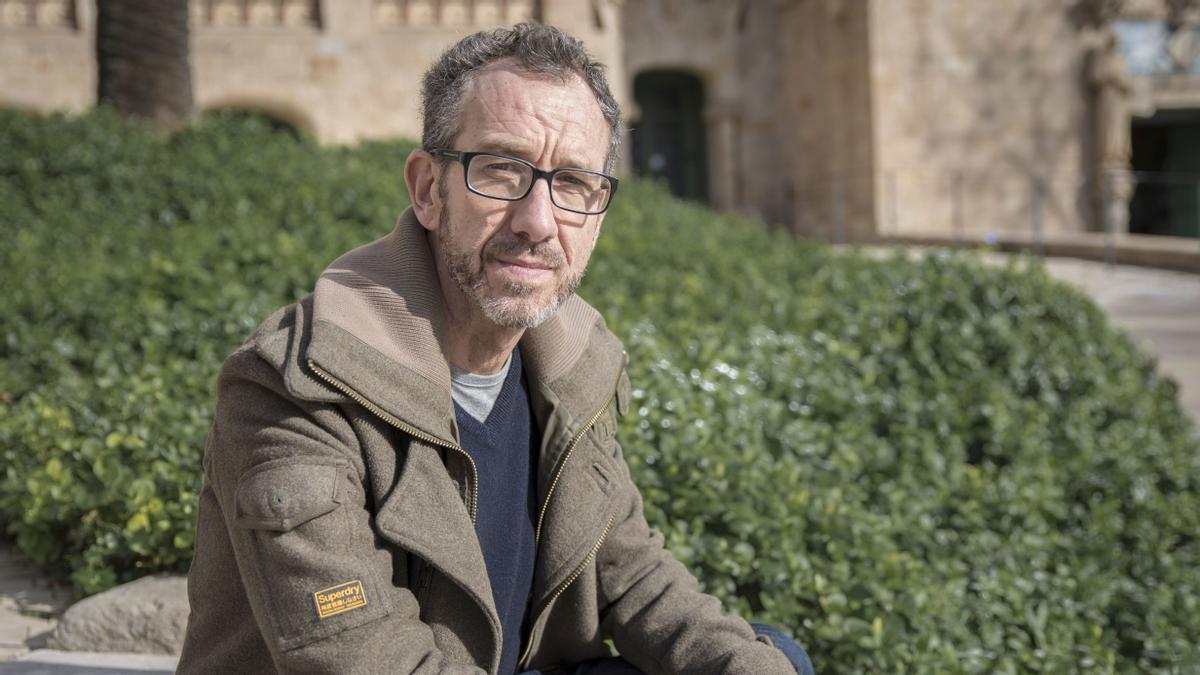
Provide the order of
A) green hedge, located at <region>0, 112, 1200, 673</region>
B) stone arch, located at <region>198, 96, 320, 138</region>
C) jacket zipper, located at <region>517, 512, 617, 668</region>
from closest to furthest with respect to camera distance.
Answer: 1. jacket zipper, located at <region>517, 512, 617, 668</region>
2. green hedge, located at <region>0, 112, 1200, 673</region>
3. stone arch, located at <region>198, 96, 320, 138</region>

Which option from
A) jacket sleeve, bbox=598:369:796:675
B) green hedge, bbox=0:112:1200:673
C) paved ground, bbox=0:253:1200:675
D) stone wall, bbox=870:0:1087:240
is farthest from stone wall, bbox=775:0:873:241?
jacket sleeve, bbox=598:369:796:675

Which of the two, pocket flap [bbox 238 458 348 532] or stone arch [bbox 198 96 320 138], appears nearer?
pocket flap [bbox 238 458 348 532]

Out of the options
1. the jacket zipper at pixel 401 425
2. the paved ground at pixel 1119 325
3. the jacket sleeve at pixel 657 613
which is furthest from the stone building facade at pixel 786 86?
the jacket zipper at pixel 401 425

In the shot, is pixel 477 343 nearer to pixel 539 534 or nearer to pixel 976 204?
pixel 539 534

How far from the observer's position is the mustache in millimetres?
1860

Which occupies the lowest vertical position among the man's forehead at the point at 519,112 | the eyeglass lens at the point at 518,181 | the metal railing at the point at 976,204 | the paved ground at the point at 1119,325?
the paved ground at the point at 1119,325

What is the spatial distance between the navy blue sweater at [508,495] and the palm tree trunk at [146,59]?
716cm

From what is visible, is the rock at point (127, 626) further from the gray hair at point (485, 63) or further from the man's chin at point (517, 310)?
the gray hair at point (485, 63)

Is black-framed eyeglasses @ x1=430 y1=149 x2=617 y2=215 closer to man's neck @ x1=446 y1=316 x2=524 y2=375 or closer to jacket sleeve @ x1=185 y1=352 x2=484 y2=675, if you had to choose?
man's neck @ x1=446 y1=316 x2=524 y2=375

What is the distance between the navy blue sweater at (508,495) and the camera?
193 centimetres

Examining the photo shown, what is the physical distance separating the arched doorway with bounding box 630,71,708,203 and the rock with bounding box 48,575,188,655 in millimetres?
17141

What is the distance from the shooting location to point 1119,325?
877cm

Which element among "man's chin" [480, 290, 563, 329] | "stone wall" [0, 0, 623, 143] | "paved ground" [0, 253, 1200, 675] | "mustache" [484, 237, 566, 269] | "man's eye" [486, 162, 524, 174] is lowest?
"paved ground" [0, 253, 1200, 675]

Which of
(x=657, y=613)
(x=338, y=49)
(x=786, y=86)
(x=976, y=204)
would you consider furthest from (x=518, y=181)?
(x=786, y=86)
